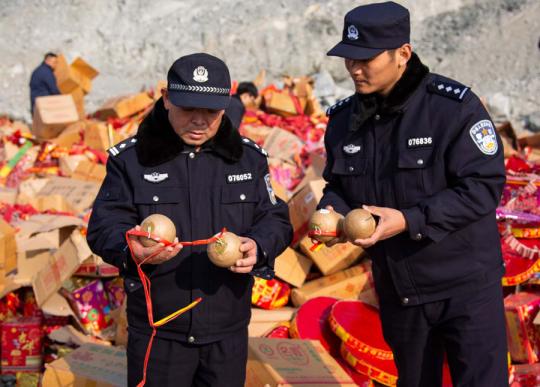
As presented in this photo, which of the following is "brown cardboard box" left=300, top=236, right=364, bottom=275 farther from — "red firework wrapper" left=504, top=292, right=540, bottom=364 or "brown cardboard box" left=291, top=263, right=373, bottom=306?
"red firework wrapper" left=504, top=292, right=540, bottom=364

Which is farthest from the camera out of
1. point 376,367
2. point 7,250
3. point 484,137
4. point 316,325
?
point 7,250

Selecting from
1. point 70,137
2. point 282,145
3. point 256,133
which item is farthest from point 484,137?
point 70,137

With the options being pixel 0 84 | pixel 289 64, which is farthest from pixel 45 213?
pixel 0 84

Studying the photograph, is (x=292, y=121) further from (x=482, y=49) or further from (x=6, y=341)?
(x=482, y=49)

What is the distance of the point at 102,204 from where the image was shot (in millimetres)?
2777

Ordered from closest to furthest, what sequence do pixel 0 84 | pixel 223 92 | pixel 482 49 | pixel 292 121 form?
pixel 223 92 → pixel 292 121 → pixel 482 49 → pixel 0 84

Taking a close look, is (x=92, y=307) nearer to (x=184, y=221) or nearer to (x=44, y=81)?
(x=184, y=221)

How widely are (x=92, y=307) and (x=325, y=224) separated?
281 centimetres

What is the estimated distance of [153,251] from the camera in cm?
247

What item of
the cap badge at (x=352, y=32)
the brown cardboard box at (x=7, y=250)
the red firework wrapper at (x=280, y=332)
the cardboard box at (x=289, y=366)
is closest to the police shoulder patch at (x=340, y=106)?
the cap badge at (x=352, y=32)

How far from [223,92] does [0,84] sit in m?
20.5

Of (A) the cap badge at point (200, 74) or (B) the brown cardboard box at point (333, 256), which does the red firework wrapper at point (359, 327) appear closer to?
(B) the brown cardboard box at point (333, 256)

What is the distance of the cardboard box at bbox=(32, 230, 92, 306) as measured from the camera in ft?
15.6

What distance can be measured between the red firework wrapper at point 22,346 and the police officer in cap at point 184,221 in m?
2.43
